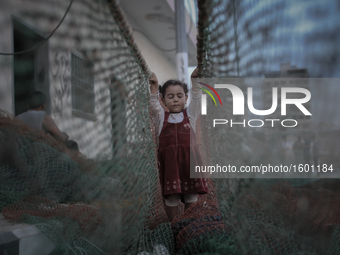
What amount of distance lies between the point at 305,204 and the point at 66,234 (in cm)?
119

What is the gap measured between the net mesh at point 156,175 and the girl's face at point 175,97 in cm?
23

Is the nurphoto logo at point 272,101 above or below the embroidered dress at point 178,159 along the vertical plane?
above

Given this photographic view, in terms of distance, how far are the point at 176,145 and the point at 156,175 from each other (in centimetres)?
23

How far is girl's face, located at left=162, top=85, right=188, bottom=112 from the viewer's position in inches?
78.7

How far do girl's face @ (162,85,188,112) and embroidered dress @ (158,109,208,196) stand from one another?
0.23 feet

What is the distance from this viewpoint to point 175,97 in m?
2.01

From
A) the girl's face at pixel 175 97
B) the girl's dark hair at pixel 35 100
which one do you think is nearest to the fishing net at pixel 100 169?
the girl's face at pixel 175 97

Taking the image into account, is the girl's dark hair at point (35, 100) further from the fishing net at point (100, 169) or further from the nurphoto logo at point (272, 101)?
the nurphoto logo at point (272, 101)

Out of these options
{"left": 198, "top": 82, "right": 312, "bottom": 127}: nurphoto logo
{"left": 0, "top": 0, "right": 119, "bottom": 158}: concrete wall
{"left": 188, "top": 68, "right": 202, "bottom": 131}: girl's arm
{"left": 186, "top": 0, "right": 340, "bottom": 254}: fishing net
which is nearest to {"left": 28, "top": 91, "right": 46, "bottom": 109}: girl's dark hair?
{"left": 0, "top": 0, "right": 119, "bottom": 158}: concrete wall

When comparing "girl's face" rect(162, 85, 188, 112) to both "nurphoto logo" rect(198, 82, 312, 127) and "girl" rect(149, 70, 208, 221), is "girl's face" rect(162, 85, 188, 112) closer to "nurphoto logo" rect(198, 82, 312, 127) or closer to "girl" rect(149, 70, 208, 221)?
"girl" rect(149, 70, 208, 221)

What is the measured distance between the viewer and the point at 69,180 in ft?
5.92

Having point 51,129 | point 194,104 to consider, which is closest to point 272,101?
point 194,104

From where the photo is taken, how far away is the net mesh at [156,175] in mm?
1109

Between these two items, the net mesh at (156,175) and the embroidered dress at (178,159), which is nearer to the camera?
the net mesh at (156,175)
